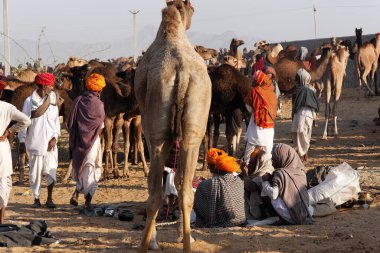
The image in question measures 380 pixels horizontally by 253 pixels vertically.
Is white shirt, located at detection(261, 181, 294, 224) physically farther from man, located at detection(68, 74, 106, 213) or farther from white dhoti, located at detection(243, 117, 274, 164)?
man, located at detection(68, 74, 106, 213)

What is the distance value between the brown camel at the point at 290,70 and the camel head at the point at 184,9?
11.0 metres

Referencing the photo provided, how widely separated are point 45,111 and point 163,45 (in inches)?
146

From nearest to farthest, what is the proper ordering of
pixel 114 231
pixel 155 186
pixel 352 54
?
pixel 155 186, pixel 114 231, pixel 352 54

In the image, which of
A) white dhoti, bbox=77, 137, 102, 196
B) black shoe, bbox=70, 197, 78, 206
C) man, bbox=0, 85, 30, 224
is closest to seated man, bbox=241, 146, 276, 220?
white dhoti, bbox=77, 137, 102, 196

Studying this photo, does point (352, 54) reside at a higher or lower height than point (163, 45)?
higher

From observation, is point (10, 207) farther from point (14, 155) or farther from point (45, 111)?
point (14, 155)

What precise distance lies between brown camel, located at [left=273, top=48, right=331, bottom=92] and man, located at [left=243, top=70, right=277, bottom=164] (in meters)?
8.22

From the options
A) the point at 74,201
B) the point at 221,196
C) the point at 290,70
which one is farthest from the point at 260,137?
the point at 290,70

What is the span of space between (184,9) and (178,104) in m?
1.60

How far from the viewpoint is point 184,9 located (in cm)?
707

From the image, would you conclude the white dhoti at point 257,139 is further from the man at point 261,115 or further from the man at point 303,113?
the man at point 303,113

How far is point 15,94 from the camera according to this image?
496 inches

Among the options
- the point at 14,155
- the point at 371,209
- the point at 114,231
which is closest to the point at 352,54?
the point at 14,155

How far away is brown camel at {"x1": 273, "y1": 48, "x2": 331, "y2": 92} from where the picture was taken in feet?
58.3
